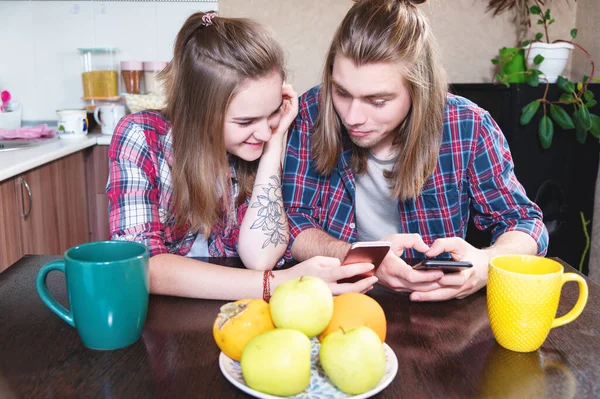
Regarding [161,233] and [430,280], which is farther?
[161,233]

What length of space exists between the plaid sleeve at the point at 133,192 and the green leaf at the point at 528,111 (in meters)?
1.73

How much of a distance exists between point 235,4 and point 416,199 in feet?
6.08

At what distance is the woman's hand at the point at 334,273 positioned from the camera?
984 mm

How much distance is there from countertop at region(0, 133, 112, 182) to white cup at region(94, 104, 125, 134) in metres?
0.05

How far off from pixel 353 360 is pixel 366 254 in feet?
1.10

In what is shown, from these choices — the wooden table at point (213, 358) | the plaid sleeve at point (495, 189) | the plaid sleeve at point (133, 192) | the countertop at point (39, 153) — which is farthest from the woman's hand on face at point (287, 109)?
the countertop at point (39, 153)

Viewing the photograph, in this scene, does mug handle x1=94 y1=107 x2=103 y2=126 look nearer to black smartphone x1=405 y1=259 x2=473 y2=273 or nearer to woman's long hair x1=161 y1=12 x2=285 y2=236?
woman's long hair x1=161 y1=12 x2=285 y2=236

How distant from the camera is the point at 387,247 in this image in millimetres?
946

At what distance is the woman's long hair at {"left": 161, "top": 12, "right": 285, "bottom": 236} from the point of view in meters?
1.23

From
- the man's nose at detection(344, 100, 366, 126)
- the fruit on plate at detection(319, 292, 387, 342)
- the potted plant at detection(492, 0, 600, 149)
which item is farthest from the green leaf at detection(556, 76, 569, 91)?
the fruit on plate at detection(319, 292, 387, 342)

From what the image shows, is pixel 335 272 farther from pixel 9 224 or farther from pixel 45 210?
pixel 45 210

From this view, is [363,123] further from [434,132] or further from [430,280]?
[430,280]

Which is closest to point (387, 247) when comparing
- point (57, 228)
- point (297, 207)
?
point (297, 207)

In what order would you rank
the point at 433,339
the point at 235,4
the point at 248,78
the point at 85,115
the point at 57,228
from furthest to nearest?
the point at 235,4
the point at 85,115
the point at 57,228
the point at 248,78
the point at 433,339
